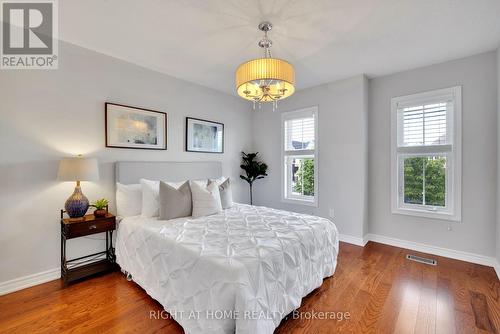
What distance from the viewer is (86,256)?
2.62m

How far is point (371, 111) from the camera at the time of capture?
360 cm

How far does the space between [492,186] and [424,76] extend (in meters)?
1.65

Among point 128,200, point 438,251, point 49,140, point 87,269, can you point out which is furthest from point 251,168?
point 438,251

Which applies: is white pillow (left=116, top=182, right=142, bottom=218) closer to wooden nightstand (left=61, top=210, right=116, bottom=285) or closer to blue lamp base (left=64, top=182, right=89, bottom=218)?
wooden nightstand (left=61, top=210, right=116, bottom=285)

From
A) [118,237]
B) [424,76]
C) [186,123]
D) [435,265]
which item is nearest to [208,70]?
[186,123]

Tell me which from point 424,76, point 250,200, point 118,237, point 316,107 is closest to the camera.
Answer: point 118,237

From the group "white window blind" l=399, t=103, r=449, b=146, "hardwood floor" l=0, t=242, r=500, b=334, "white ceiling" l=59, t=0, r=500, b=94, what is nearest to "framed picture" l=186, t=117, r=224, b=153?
"white ceiling" l=59, t=0, r=500, b=94

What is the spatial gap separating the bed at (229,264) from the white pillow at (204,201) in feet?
0.34

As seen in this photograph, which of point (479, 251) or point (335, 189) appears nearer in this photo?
point (479, 251)

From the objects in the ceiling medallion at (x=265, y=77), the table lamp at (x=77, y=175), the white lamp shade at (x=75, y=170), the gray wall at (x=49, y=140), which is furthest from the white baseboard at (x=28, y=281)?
the ceiling medallion at (x=265, y=77)

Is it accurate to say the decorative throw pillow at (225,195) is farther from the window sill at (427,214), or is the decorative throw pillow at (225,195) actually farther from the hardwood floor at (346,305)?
the window sill at (427,214)

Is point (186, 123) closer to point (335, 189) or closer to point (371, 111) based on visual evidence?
point (335, 189)

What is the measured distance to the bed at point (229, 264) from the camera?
141 centimetres

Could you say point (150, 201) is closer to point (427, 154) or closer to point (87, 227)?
point (87, 227)
